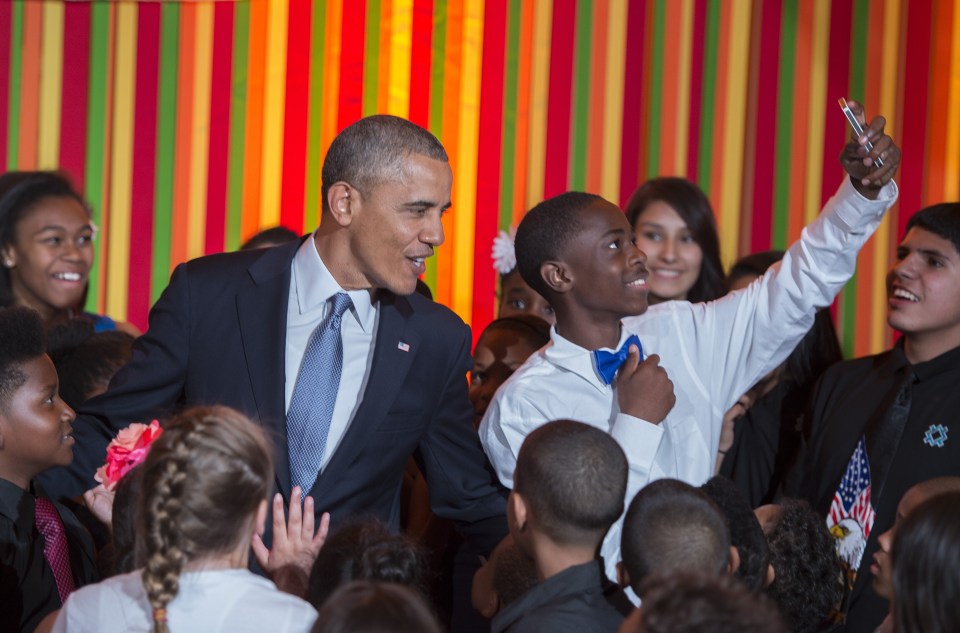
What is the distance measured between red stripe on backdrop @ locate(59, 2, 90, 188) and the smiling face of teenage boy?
11.1ft

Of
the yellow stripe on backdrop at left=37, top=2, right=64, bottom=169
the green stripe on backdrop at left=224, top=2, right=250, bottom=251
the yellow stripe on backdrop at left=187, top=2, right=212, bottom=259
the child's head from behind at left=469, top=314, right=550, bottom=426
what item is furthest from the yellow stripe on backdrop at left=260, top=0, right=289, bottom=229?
the child's head from behind at left=469, top=314, right=550, bottom=426

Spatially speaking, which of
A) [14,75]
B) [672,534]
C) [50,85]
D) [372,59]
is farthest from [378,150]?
[14,75]

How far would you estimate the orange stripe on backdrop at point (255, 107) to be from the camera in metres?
5.82

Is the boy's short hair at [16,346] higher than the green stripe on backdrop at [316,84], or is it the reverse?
the green stripe on backdrop at [316,84]

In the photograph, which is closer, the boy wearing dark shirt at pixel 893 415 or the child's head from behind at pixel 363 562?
the child's head from behind at pixel 363 562

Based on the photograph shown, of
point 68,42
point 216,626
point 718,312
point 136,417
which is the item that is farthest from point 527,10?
point 216,626

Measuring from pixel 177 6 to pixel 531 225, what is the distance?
3165 mm

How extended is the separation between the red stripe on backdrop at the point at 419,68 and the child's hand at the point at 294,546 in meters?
3.22

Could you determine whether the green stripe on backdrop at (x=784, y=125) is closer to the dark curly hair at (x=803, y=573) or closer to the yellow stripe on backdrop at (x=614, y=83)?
the yellow stripe on backdrop at (x=614, y=83)

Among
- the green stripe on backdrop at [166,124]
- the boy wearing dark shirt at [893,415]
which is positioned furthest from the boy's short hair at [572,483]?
the green stripe on backdrop at [166,124]

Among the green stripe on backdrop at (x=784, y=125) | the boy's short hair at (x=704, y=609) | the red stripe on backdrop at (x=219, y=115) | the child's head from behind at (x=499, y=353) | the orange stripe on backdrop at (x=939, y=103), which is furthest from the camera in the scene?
the red stripe on backdrop at (x=219, y=115)

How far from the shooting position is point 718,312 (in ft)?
10.6

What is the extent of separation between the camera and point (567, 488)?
7.79 feet

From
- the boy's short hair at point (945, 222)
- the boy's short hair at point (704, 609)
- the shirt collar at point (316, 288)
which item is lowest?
the boy's short hair at point (704, 609)
